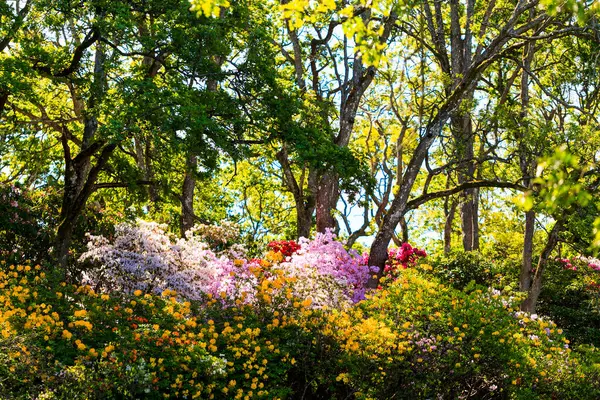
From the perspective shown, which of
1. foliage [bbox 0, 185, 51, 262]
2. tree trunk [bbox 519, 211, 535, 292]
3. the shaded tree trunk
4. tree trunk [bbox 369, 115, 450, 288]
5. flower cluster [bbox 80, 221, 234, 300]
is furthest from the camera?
tree trunk [bbox 519, 211, 535, 292]

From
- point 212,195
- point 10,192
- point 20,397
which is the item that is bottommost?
point 20,397

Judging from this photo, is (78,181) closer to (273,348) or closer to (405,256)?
(405,256)

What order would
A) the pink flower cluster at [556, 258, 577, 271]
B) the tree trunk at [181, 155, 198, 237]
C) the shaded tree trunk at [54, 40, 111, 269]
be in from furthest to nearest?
the pink flower cluster at [556, 258, 577, 271] → the tree trunk at [181, 155, 198, 237] → the shaded tree trunk at [54, 40, 111, 269]

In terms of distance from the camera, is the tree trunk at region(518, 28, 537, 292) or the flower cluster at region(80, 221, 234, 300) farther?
the tree trunk at region(518, 28, 537, 292)

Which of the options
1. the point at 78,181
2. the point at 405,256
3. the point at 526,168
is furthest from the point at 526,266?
the point at 78,181

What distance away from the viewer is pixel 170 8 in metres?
13.3

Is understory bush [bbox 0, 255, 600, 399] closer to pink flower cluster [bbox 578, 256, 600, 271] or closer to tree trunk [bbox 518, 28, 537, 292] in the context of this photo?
tree trunk [bbox 518, 28, 537, 292]

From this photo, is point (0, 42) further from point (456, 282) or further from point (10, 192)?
point (456, 282)

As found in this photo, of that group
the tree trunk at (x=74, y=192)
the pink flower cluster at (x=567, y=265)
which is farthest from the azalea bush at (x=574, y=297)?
the tree trunk at (x=74, y=192)

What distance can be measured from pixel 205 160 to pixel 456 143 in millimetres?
6077

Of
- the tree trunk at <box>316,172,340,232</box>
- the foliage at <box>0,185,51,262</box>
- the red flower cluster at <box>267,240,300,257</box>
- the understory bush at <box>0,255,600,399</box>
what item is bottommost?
the understory bush at <box>0,255,600,399</box>

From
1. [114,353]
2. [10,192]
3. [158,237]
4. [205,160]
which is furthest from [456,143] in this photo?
[114,353]

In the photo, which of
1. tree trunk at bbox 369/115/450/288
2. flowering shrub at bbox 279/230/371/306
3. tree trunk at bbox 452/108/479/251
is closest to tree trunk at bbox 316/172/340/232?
flowering shrub at bbox 279/230/371/306

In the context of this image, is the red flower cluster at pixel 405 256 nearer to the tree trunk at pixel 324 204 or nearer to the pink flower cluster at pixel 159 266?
the tree trunk at pixel 324 204
